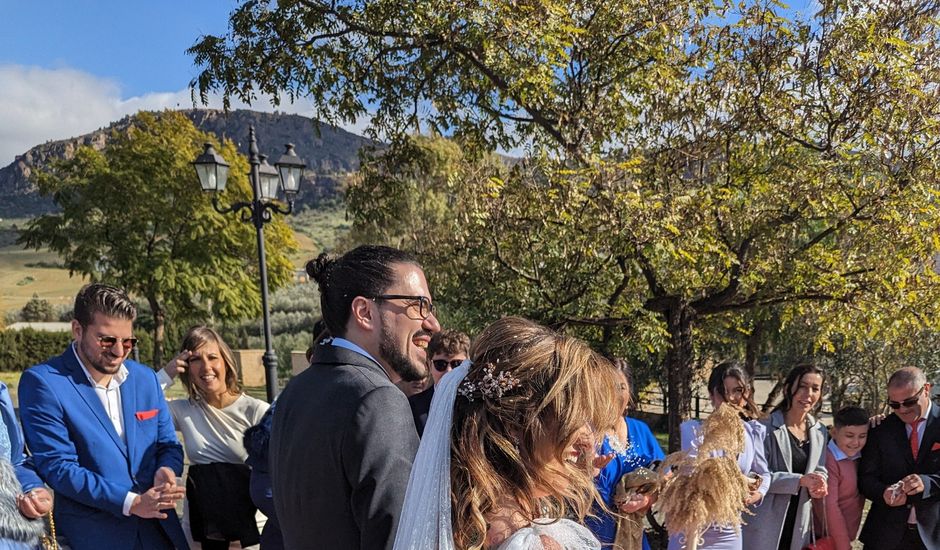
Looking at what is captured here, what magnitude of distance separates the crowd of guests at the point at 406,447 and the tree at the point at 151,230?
18.4 metres

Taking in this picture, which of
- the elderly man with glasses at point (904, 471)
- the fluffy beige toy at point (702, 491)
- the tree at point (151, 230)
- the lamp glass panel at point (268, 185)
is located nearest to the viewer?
the fluffy beige toy at point (702, 491)

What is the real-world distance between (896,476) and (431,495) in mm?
4433

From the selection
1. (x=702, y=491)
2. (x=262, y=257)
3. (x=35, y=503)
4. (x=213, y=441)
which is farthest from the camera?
(x=262, y=257)

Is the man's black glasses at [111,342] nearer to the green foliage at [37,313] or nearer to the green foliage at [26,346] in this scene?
the green foliage at [26,346]

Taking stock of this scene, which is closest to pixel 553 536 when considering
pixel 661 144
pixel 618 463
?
pixel 618 463

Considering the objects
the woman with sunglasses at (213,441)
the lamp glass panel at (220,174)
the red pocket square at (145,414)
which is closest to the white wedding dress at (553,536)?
the red pocket square at (145,414)

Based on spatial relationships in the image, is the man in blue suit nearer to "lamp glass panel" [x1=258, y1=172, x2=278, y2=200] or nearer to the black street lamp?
the black street lamp

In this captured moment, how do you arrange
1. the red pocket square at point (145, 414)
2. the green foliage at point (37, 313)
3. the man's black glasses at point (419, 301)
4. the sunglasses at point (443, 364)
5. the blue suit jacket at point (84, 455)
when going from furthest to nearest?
1. the green foliage at point (37, 313)
2. the sunglasses at point (443, 364)
3. the red pocket square at point (145, 414)
4. the blue suit jacket at point (84, 455)
5. the man's black glasses at point (419, 301)

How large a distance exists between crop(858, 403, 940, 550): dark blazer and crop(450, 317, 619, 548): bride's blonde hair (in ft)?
13.4

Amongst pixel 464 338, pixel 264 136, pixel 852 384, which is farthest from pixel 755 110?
pixel 264 136

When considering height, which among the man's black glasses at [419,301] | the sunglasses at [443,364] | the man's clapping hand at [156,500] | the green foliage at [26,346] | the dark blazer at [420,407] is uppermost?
the man's black glasses at [419,301]

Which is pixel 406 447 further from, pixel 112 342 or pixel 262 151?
pixel 262 151

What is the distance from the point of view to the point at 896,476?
4.81 m

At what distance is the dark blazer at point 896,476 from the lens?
464cm
